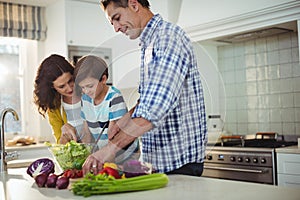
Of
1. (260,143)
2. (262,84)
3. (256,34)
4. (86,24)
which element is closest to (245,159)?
(260,143)

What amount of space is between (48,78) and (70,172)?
3.28ft

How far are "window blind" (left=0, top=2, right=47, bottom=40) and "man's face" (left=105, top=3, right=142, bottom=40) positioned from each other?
253 centimetres

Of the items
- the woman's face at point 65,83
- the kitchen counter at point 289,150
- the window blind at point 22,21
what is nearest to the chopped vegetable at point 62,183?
the woman's face at point 65,83

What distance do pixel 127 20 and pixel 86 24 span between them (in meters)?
2.44

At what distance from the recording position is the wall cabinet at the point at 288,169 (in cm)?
247

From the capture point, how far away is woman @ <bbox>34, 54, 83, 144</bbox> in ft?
7.38

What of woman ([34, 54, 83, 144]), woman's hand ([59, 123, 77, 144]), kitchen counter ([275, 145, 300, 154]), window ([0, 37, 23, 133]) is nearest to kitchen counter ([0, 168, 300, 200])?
woman's hand ([59, 123, 77, 144])

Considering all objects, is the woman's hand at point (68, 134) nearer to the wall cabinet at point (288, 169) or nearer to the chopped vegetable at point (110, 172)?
the chopped vegetable at point (110, 172)

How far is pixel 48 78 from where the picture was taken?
2242mm

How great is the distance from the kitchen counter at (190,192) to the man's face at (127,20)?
0.60 meters

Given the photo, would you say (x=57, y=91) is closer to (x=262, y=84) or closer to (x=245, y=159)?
(x=245, y=159)

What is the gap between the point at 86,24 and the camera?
13.0 feet

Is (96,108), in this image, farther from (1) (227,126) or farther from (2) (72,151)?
(1) (227,126)

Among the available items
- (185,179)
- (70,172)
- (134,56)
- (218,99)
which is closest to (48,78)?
(70,172)
